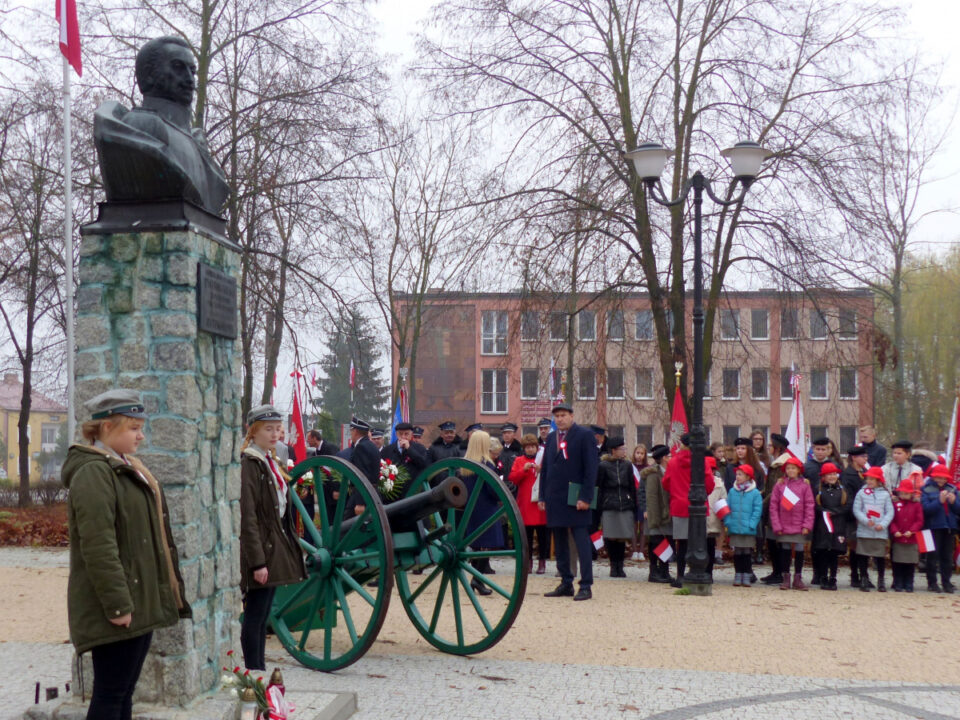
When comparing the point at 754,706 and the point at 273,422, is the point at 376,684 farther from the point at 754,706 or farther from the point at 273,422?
the point at 754,706

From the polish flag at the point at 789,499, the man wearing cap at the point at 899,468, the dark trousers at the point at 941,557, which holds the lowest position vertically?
the dark trousers at the point at 941,557

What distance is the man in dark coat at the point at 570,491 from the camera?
11418 mm

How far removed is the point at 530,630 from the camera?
9.62 meters

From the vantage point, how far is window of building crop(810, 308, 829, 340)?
1744 centimetres

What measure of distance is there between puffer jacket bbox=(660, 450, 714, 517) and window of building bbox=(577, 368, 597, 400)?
5358mm

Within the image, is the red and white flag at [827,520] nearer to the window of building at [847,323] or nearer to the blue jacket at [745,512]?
the blue jacket at [745,512]

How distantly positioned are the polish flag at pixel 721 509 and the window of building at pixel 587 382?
18.3 feet

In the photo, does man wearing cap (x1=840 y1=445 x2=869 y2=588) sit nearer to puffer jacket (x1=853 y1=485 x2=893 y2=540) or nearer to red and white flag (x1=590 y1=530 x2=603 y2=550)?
puffer jacket (x1=853 y1=485 x2=893 y2=540)

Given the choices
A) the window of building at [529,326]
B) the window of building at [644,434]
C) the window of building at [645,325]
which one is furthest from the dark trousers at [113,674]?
the window of building at [644,434]

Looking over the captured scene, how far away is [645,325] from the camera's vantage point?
63.7ft

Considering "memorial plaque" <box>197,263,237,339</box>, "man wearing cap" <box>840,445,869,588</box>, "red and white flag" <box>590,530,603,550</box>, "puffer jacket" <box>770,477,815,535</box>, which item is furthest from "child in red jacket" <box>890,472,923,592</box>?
"memorial plaque" <box>197,263,237,339</box>

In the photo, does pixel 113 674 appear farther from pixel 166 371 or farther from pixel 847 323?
pixel 847 323

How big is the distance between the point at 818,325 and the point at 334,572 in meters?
12.0

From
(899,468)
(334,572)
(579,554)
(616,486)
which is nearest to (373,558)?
(334,572)
